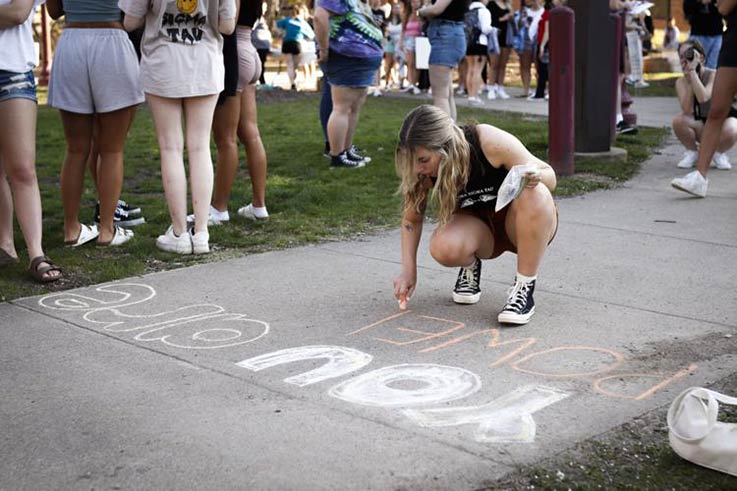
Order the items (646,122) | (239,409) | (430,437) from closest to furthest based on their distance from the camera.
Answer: (430,437)
(239,409)
(646,122)

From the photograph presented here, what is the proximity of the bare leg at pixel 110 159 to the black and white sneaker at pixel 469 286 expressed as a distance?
7.78 ft

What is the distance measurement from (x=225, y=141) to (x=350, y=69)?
2.16 m

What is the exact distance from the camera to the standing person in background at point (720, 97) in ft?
23.3

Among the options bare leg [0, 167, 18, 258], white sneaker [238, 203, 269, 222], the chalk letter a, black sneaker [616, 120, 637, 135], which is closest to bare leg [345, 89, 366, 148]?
white sneaker [238, 203, 269, 222]

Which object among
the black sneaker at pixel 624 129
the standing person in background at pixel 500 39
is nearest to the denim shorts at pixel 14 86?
the black sneaker at pixel 624 129

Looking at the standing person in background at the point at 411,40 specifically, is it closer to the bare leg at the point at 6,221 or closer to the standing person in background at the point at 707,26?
the standing person in background at the point at 707,26

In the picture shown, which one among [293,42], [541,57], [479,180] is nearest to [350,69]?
[479,180]

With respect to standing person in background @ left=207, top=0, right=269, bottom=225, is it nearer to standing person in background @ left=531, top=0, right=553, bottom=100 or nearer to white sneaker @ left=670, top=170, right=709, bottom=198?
white sneaker @ left=670, top=170, right=709, bottom=198

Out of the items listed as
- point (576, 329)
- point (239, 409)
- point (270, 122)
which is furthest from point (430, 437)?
point (270, 122)

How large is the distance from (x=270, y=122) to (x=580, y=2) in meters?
4.96

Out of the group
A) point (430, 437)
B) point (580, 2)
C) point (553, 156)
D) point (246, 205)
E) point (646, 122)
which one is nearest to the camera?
point (430, 437)

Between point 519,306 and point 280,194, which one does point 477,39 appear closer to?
point 280,194

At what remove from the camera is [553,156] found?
870cm

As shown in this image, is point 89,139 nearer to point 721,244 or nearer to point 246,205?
point 246,205
